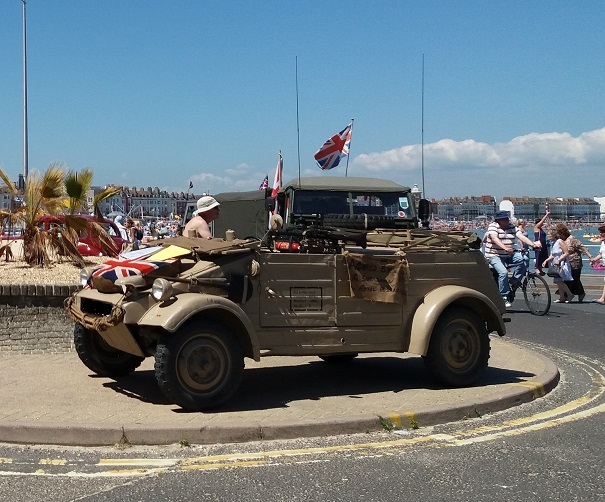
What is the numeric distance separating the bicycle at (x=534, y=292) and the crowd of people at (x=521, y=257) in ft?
0.24

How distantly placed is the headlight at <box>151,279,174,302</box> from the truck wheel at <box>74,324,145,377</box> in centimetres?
143

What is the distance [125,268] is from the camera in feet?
22.2

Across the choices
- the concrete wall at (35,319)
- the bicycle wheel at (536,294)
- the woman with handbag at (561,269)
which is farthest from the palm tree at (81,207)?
the woman with handbag at (561,269)

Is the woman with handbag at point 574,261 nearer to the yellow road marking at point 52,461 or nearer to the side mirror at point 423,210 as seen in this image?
the side mirror at point 423,210

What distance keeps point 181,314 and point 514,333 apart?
7.50 meters

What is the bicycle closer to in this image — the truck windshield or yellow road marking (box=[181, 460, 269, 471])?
the truck windshield

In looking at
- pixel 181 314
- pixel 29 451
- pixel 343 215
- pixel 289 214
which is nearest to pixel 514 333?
pixel 343 215

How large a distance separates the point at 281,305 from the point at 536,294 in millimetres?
8951

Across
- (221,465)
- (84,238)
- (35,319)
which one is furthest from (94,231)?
(221,465)

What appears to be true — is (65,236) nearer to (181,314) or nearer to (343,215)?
(343,215)

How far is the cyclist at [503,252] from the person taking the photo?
14531 mm

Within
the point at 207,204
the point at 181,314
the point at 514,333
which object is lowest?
the point at 514,333

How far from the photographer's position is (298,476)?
521 cm

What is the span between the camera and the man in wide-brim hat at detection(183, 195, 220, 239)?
777 cm
